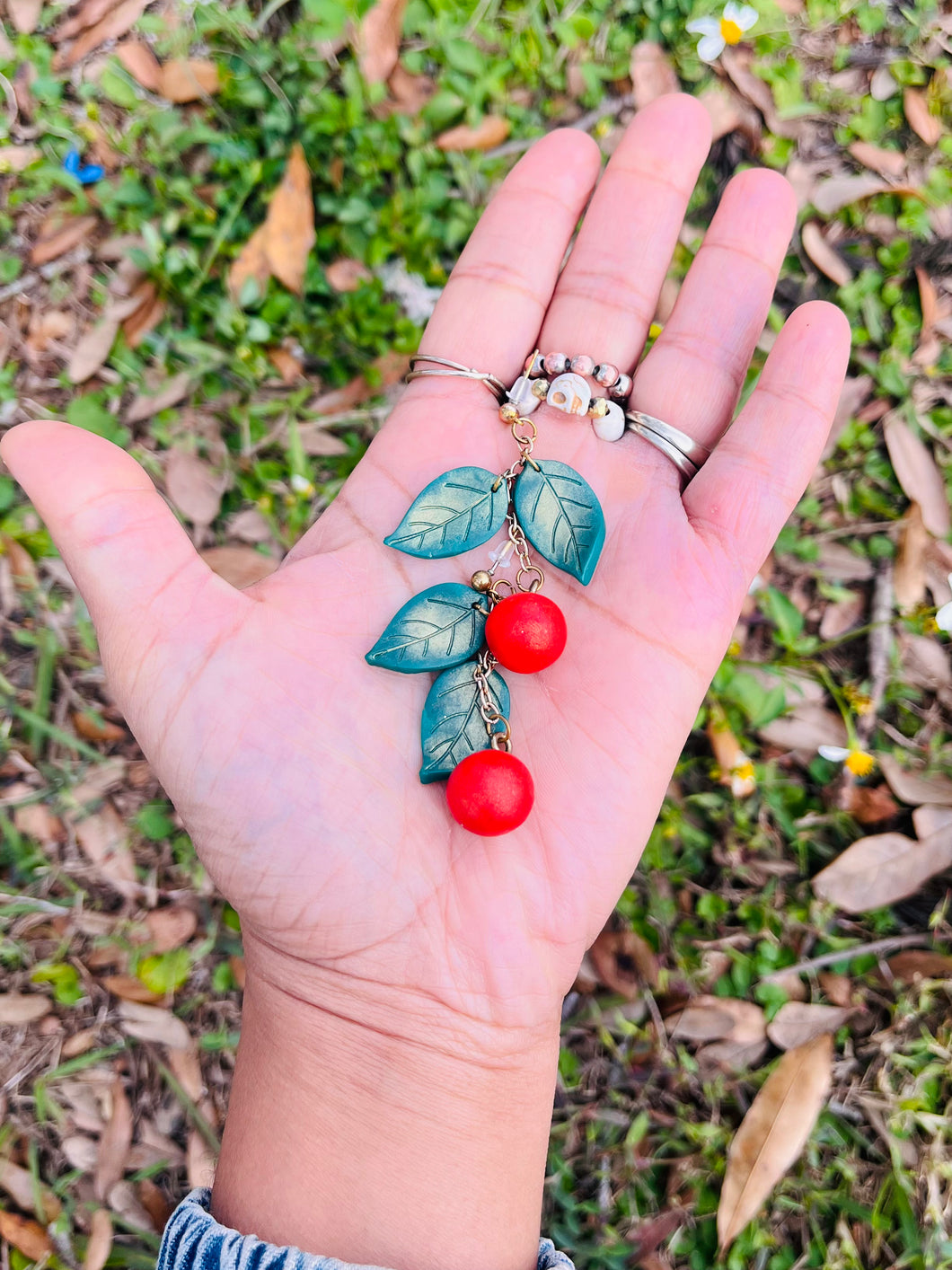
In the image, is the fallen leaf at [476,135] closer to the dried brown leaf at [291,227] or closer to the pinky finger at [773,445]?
the dried brown leaf at [291,227]

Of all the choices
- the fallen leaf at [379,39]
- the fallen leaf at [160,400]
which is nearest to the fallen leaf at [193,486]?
the fallen leaf at [160,400]

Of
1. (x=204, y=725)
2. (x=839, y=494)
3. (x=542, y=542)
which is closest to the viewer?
(x=204, y=725)

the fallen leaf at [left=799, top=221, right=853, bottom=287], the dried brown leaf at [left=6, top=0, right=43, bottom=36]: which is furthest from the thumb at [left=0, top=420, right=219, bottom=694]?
the fallen leaf at [left=799, top=221, right=853, bottom=287]

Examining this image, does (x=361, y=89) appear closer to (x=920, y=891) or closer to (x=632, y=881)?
(x=632, y=881)

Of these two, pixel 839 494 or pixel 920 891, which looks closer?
pixel 920 891

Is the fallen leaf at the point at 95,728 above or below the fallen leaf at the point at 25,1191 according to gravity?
above

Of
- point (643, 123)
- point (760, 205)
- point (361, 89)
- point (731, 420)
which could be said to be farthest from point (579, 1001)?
point (361, 89)
